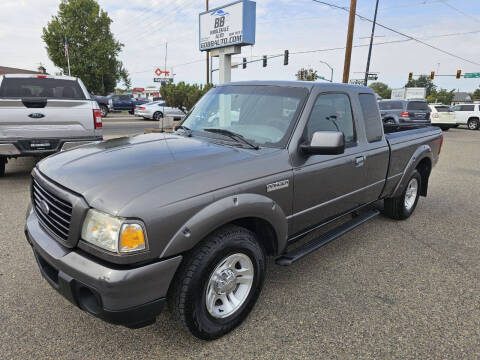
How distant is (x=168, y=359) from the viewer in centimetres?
218

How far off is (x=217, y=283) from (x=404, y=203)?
11.3ft

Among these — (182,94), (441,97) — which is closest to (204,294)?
(182,94)

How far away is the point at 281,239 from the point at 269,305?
0.58 metres

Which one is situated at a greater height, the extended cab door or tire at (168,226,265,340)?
the extended cab door

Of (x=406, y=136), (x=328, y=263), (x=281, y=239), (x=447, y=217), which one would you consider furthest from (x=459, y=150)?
(x=281, y=239)

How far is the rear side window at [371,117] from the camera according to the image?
368cm

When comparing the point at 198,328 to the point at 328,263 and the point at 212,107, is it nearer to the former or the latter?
the point at 328,263

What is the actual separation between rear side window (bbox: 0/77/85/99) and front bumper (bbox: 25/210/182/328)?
210 inches

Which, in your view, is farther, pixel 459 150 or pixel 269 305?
pixel 459 150

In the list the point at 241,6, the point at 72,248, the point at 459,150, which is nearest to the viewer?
the point at 72,248

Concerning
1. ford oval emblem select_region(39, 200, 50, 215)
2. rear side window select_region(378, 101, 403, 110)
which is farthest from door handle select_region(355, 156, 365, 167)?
rear side window select_region(378, 101, 403, 110)

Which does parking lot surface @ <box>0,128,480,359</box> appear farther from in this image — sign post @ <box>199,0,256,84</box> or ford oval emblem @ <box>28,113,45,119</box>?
sign post @ <box>199,0,256,84</box>

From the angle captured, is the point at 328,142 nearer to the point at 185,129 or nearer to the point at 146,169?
the point at 146,169

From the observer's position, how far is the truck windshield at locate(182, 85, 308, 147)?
284cm
